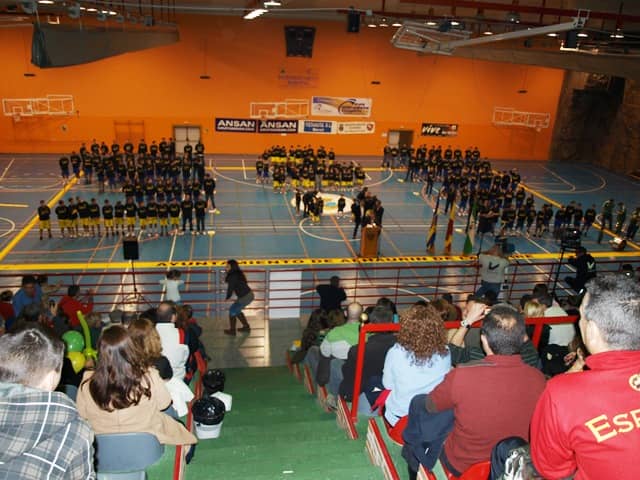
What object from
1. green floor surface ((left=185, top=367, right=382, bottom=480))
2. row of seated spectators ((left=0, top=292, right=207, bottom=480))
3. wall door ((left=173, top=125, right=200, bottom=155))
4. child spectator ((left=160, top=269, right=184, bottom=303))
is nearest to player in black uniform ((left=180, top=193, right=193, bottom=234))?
child spectator ((left=160, top=269, right=184, bottom=303))

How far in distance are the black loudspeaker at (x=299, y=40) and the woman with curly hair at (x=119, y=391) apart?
93.3ft

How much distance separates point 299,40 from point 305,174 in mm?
9777

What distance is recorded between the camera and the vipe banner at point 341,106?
31.2 metres

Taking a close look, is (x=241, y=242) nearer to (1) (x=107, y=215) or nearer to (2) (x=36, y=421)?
(1) (x=107, y=215)

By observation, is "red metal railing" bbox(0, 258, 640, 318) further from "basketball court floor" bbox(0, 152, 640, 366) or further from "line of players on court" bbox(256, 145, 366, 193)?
"line of players on court" bbox(256, 145, 366, 193)

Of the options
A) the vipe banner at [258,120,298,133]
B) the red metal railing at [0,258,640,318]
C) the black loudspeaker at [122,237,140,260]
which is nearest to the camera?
the black loudspeaker at [122,237,140,260]

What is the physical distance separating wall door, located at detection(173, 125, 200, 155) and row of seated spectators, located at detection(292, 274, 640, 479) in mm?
26815

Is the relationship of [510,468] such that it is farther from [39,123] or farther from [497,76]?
[497,76]

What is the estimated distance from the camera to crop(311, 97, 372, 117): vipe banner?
31.2 metres

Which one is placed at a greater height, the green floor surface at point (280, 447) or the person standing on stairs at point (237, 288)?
the green floor surface at point (280, 447)

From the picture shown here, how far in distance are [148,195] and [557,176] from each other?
22823 millimetres

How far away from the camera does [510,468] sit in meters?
2.47

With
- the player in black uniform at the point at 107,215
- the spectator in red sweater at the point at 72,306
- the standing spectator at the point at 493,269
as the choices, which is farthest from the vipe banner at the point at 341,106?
the spectator in red sweater at the point at 72,306

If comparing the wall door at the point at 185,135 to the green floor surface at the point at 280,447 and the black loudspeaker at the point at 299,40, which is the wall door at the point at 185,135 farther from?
the green floor surface at the point at 280,447
